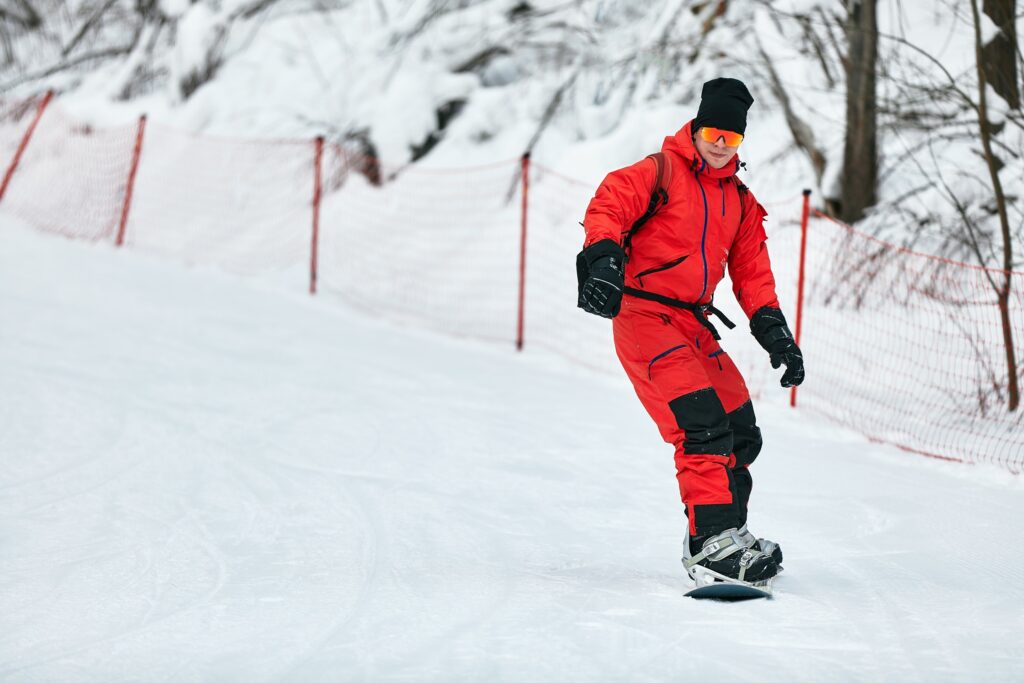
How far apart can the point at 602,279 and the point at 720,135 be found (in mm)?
649

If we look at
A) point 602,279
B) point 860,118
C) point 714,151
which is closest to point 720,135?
point 714,151

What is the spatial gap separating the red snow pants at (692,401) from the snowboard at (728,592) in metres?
0.17

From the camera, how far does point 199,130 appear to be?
15.7 m

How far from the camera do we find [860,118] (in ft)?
30.2

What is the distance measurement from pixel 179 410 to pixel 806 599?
3857mm

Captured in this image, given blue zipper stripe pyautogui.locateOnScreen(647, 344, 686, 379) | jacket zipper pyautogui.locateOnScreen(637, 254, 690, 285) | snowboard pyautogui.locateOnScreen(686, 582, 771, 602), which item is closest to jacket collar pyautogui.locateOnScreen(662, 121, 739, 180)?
jacket zipper pyautogui.locateOnScreen(637, 254, 690, 285)

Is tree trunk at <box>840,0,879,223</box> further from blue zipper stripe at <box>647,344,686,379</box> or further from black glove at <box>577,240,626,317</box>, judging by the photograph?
black glove at <box>577,240,626,317</box>

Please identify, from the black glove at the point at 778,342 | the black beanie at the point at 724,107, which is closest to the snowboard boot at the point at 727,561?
the black glove at the point at 778,342

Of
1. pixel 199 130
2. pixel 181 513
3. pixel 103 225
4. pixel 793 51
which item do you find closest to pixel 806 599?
pixel 181 513

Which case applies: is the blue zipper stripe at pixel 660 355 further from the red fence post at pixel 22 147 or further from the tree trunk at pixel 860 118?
the red fence post at pixel 22 147

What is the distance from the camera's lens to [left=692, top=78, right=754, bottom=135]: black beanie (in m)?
3.44

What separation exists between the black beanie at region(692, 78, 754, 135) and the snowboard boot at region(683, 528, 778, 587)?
1229 millimetres

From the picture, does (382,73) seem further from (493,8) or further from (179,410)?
(179,410)

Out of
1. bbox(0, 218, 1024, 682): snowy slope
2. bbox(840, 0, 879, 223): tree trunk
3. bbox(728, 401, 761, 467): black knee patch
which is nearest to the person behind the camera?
bbox(0, 218, 1024, 682): snowy slope
